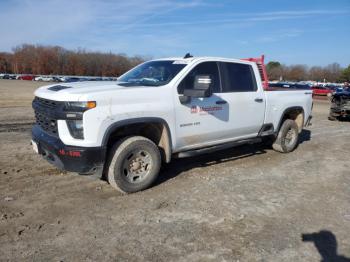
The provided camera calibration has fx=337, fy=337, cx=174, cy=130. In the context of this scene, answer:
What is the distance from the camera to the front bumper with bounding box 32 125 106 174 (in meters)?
4.33

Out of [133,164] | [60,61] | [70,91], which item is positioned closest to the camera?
[70,91]

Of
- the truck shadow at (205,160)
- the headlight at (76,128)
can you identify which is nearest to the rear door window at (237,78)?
the truck shadow at (205,160)

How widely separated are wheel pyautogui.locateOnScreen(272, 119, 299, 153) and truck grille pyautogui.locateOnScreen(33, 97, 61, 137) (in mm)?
5064

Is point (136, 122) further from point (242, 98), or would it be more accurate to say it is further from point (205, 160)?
point (205, 160)

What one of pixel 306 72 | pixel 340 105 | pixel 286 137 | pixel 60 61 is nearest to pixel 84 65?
pixel 60 61

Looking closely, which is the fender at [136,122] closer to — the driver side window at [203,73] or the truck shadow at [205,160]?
the driver side window at [203,73]

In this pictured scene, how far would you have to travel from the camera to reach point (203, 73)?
5.67 m

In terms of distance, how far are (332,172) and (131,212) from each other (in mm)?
4246

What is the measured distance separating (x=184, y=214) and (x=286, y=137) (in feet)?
14.5

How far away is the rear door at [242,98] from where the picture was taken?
19.8 ft

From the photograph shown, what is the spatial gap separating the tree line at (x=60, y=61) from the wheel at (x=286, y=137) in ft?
333

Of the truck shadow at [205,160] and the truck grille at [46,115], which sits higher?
the truck grille at [46,115]

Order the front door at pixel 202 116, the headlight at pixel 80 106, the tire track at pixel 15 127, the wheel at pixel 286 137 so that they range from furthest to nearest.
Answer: the tire track at pixel 15 127 < the wheel at pixel 286 137 < the front door at pixel 202 116 < the headlight at pixel 80 106

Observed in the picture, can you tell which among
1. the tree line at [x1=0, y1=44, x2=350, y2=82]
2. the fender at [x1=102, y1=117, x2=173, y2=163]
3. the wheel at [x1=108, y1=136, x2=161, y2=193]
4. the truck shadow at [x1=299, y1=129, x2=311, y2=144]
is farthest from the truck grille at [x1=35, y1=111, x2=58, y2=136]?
the tree line at [x1=0, y1=44, x2=350, y2=82]
